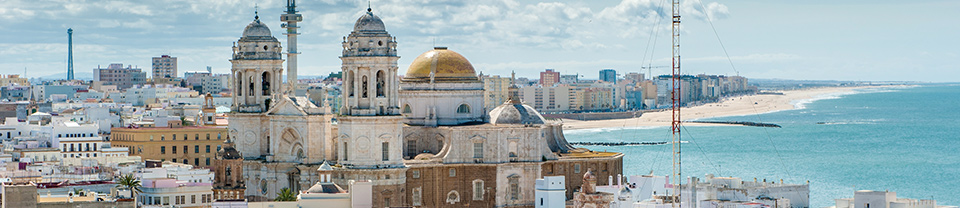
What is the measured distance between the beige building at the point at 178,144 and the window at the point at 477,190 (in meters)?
27.4

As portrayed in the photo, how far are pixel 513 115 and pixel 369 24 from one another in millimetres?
7352

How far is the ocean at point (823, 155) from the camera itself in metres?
94.8

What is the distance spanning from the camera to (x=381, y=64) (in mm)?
56531

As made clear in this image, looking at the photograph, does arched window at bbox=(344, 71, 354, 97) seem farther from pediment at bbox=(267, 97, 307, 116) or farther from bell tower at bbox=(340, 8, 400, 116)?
pediment at bbox=(267, 97, 307, 116)

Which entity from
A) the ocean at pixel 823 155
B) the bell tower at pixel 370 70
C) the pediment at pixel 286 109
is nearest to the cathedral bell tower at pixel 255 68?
the pediment at pixel 286 109

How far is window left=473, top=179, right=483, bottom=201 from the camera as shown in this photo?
196ft

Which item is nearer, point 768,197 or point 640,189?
point 768,197

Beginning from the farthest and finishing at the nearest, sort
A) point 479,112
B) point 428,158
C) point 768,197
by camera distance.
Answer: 1. point 479,112
2. point 428,158
3. point 768,197

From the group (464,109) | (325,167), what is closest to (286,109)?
(325,167)

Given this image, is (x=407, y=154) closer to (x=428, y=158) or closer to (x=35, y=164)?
(x=428, y=158)

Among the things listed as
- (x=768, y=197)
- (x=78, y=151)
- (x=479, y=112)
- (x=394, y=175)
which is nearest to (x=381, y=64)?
(x=394, y=175)

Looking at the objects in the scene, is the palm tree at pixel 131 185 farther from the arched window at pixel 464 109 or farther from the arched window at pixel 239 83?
the arched window at pixel 464 109

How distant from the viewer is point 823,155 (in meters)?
129

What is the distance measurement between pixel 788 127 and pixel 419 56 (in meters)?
131
